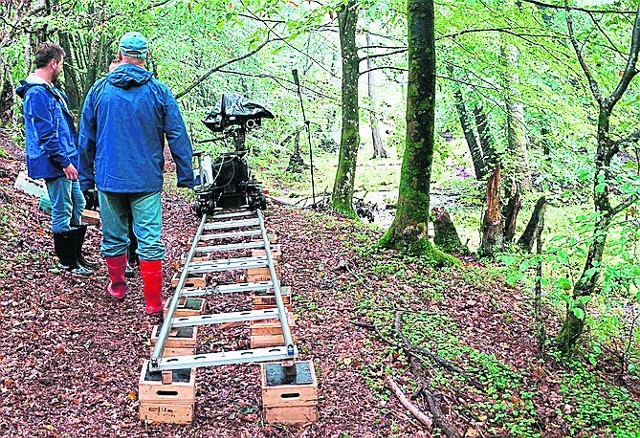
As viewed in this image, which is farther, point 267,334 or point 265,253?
point 265,253

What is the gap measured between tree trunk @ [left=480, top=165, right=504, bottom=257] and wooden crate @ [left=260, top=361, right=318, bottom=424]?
6399mm

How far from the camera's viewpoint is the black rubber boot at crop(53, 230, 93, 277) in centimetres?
583

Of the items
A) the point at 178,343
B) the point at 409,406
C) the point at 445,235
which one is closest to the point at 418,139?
the point at 445,235

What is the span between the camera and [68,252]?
19.4 feet

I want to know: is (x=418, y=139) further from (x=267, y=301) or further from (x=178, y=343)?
(x=178, y=343)

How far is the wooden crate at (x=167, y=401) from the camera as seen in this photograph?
3.53 meters

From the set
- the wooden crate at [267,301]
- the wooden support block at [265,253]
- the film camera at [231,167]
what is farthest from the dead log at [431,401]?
the film camera at [231,167]

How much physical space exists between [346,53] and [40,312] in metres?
7.63

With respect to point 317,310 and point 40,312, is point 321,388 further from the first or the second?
point 40,312

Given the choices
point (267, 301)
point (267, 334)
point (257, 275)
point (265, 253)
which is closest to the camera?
point (267, 334)

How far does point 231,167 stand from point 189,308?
4849mm

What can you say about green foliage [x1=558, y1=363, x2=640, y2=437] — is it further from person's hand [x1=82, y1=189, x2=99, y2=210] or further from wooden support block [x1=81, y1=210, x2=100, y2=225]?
person's hand [x1=82, y1=189, x2=99, y2=210]

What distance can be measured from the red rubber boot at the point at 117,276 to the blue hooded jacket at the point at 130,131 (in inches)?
29.5

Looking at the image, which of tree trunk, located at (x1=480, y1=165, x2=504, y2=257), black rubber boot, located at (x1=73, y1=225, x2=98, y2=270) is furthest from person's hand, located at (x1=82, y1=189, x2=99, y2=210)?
tree trunk, located at (x1=480, y1=165, x2=504, y2=257)
